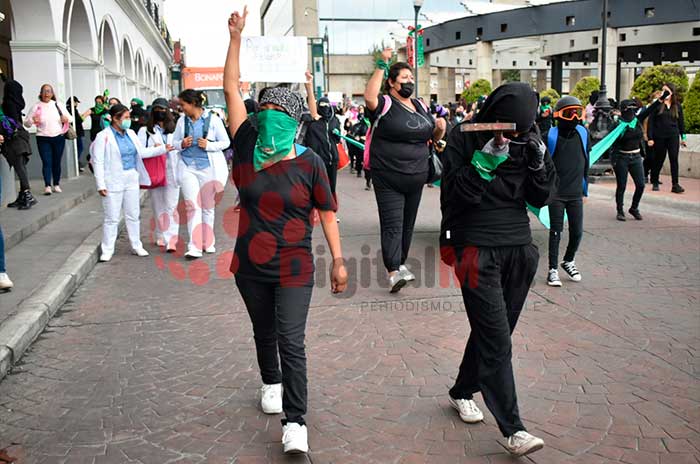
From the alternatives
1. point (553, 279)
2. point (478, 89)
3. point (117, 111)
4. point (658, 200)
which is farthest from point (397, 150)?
point (478, 89)

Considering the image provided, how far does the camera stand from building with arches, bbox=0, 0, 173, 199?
577 inches

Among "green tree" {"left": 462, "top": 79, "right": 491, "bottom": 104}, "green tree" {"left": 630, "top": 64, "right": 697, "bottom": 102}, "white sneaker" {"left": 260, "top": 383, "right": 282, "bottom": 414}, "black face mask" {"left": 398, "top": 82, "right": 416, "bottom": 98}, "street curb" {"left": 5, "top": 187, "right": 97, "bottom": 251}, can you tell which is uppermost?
"green tree" {"left": 462, "top": 79, "right": 491, "bottom": 104}

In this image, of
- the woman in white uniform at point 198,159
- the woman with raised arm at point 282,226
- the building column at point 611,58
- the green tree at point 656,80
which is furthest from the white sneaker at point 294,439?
the building column at point 611,58

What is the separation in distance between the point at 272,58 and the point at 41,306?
21.3 m

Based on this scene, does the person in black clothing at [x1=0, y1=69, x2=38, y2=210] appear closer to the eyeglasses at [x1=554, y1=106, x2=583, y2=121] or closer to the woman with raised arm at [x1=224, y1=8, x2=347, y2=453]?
the eyeglasses at [x1=554, y1=106, x2=583, y2=121]

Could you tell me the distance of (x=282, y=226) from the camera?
12.5 ft

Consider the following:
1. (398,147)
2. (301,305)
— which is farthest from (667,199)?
(301,305)

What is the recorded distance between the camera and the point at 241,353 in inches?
208

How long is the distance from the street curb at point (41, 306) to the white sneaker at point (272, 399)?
1.94 m

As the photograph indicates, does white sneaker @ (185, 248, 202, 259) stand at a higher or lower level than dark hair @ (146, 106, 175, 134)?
lower

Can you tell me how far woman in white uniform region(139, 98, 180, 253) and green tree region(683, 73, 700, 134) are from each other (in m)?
12.9

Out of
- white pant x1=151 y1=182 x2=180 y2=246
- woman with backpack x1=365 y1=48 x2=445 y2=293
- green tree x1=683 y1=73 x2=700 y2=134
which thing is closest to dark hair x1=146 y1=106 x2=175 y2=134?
white pant x1=151 y1=182 x2=180 y2=246

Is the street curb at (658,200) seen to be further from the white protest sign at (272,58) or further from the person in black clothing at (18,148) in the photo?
the white protest sign at (272,58)

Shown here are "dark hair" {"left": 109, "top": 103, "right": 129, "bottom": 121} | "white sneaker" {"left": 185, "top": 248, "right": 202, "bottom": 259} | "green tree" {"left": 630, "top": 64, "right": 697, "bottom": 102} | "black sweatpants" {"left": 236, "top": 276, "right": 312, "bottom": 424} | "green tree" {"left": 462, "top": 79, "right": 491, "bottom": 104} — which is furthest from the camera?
"green tree" {"left": 462, "top": 79, "right": 491, "bottom": 104}
